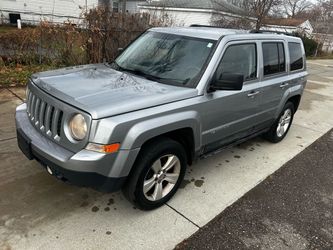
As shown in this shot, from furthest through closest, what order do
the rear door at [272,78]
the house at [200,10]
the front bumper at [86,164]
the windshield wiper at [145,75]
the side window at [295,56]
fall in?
the house at [200,10] < the side window at [295,56] < the rear door at [272,78] < the windshield wiper at [145,75] < the front bumper at [86,164]

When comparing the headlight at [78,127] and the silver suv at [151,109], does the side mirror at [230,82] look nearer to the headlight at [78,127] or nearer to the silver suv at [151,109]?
the silver suv at [151,109]

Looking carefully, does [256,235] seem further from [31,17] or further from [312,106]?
[31,17]

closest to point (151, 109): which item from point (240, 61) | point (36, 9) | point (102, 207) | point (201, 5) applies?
point (102, 207)

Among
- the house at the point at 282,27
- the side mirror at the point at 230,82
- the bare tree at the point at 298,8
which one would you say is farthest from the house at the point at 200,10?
the bare tree at the point at 298,8

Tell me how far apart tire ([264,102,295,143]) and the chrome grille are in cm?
357

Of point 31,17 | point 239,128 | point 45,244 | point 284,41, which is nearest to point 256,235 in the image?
point 239,128

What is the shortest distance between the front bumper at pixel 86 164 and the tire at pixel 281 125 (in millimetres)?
3208

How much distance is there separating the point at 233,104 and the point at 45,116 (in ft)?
6.90

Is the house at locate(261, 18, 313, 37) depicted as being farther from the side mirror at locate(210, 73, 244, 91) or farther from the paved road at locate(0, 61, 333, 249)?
the side mirror at locate(210, 73, 244, 91)

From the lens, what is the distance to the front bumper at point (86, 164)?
8.33 ft

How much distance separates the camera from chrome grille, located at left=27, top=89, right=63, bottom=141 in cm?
275

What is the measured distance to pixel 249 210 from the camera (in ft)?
11.3

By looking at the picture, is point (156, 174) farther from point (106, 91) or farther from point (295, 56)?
point (295, 56)

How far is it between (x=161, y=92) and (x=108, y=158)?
2.86 ft
